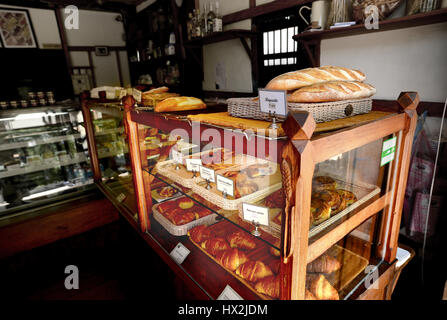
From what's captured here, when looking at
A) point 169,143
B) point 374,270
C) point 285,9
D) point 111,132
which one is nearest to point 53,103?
point 111,132

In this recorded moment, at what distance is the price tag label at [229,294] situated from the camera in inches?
44.7

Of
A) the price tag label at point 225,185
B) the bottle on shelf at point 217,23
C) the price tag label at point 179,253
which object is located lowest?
the price tag label at point 179,253

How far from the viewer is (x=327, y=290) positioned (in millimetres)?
1043

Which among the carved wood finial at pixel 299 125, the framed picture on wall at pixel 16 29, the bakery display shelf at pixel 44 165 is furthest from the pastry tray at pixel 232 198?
the framed picture on wall at pixel 16 29

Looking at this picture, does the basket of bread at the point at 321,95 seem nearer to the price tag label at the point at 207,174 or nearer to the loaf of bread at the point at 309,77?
the loaf of bread at the point at 309,77

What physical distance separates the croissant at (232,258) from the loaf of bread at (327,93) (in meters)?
0.77

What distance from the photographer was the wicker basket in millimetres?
921

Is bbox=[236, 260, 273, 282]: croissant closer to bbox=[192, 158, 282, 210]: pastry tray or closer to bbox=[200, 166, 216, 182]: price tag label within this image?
bbox=[192, 158, 282, 210]: pastry tray

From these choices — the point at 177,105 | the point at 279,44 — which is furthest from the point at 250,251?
the point at 279,44

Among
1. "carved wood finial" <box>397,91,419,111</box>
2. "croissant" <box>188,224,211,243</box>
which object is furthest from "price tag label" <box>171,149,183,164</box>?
"carved wood finial" <box>397,91,419,111</box>

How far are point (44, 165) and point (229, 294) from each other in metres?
2.81

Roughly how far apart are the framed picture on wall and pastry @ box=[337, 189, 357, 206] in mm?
6289

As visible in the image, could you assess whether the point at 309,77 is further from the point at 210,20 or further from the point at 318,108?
the point at 210,20

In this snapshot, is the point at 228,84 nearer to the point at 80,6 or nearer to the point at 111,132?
the point at 111,132
